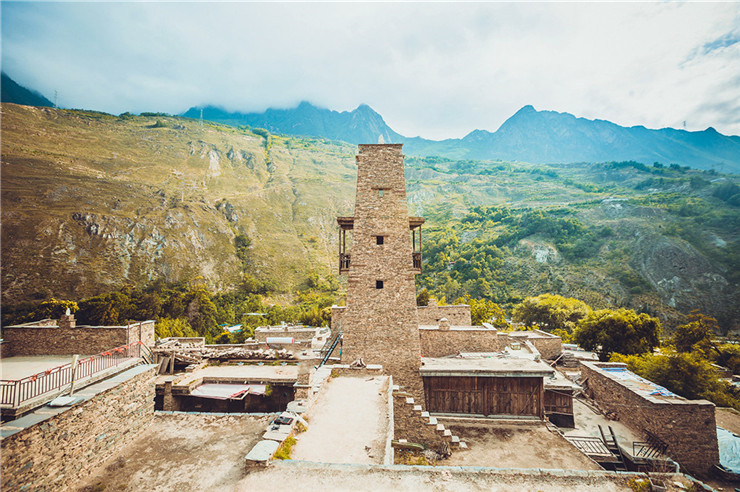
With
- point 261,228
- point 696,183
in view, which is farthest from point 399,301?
point 696,183

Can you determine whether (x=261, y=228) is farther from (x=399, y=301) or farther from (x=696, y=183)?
(x=696, y=183)

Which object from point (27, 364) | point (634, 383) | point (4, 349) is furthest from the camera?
point (4, 349)

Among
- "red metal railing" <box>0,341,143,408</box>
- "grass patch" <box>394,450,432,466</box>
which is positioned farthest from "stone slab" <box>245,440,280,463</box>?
"red metal railing" <box>0,341,143,408</box>

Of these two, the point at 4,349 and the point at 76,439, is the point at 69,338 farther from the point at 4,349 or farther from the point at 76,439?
the point at 76,439

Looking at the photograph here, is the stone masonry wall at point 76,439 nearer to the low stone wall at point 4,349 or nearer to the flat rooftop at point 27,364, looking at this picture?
the flat rooftop at point 27,364

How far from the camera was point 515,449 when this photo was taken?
9.84 meters

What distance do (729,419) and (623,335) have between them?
23.5ft

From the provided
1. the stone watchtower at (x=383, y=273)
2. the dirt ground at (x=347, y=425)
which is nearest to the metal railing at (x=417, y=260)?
the stone watchtower at (x=383, y=273)

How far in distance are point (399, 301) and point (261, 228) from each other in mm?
77617

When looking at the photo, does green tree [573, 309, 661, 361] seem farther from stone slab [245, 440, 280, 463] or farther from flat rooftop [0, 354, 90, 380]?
flat rooftop [0, 354, 90, 380]

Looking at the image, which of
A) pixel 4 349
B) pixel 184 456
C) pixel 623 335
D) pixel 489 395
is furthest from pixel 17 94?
pixel 623 335

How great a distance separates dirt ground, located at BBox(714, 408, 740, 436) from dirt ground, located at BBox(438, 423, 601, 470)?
9.93 m

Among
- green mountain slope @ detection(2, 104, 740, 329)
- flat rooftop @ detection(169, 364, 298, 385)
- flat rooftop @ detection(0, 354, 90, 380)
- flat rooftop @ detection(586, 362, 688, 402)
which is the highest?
green mountain slope @ detection(2, 104, 740, 329)

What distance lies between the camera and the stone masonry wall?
5.18 meters
